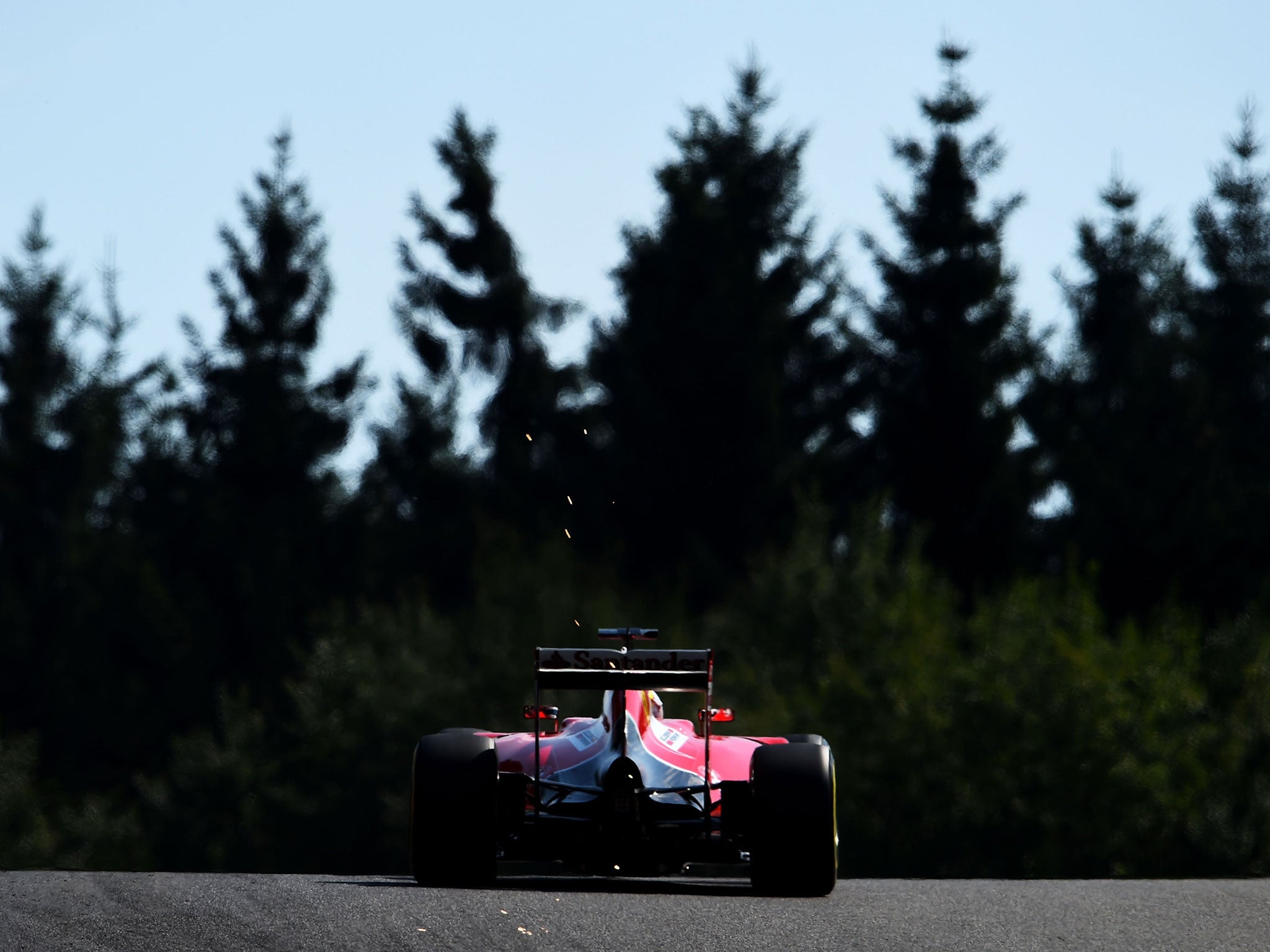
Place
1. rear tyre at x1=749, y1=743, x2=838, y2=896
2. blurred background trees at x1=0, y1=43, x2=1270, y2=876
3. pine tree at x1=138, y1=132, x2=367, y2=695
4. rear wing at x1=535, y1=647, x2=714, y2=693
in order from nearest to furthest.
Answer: rear tyre at x1=749, y1=743, x2=838, y2=896, rear wing at x1=535, y1=647, x2=714, y2=693, blurred background trees at x1=0, y1=43, x2=1270, y2=876, pine tree at x1=138, y1=132, x2=367, y2=695

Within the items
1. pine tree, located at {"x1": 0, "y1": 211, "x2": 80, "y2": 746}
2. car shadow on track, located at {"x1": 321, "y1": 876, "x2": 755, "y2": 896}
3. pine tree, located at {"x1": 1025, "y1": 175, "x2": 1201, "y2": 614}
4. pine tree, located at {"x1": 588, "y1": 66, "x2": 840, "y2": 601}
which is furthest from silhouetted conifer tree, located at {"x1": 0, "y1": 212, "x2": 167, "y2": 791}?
car shadow on track, located at {"x1": 321, "y1": 876, "x2": 755, "y2": 896}

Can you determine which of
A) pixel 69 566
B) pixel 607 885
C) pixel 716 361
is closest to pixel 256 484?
pixel 69 566

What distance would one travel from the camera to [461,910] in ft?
34.9

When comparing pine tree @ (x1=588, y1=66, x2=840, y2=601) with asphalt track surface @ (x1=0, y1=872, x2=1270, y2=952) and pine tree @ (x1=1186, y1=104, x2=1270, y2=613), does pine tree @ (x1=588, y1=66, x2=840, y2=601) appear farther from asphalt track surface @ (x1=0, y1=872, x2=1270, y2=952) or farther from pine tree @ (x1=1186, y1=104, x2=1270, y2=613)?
asphalt track surface @ (x1=0, y1=872, x2=1270, y2=952)

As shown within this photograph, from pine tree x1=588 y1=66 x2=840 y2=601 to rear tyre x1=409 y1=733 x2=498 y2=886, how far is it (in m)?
35.3

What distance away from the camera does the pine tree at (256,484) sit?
53.5m

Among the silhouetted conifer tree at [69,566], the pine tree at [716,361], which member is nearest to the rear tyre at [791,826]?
the pine tree at [716,361]

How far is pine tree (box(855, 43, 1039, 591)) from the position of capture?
50.3 metres

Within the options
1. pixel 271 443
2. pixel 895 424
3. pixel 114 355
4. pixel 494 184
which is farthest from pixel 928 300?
pixel 114 355

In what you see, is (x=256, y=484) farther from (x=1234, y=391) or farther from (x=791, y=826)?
(x=791, y=826)

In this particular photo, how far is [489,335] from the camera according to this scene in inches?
2144

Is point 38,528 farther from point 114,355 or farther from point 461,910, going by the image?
point 461,910

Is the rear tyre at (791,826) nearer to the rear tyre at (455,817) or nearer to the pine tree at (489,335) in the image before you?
the rear tyre at (455,817)

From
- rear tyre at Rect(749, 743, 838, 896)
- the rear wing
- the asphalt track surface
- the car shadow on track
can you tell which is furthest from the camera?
the rear wing
